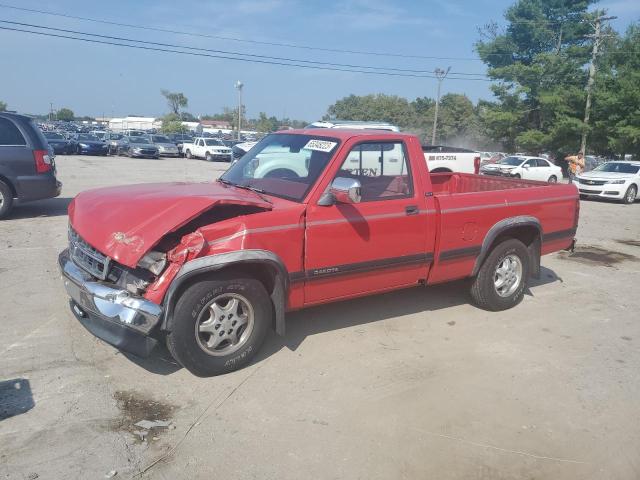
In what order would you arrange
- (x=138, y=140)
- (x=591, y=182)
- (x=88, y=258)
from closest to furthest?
(x=88, y=258) < (x=591, y=182) < (x=138, y=140)

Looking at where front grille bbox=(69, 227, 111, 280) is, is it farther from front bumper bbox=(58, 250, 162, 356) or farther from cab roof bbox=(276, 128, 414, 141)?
cab roof bbox=(276, 128, 414, 141)

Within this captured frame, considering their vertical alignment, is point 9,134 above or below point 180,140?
above

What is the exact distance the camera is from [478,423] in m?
3.66

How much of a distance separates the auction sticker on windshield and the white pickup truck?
103 feet

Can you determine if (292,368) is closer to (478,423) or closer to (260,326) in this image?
(260,326)

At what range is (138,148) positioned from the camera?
3278 cm

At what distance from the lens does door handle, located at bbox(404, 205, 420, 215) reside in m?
4.80

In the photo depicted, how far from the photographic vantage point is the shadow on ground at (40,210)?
10.4 m

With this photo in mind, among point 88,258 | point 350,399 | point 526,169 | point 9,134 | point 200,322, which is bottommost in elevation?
point 350,399

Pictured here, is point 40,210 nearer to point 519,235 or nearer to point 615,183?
point 519,235

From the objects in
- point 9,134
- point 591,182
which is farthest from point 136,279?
point 591,182

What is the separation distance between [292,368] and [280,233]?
1.13m

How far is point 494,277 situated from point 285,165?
260 centimetres

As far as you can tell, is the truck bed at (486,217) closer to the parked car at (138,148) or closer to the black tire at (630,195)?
the black tire at (630,195)
